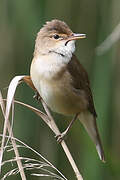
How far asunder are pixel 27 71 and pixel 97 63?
656 mm

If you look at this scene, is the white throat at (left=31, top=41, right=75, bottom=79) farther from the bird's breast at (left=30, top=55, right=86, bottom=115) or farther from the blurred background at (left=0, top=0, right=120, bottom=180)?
the blurred background at (left=0, top=0, right=120, bottom=180)

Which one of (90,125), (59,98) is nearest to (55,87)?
(59,98)

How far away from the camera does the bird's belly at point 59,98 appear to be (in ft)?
8.30

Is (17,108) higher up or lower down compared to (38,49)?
lower down

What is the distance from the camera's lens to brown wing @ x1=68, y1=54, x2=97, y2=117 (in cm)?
271

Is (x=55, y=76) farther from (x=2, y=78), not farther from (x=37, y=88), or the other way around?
(x=2, y=78)

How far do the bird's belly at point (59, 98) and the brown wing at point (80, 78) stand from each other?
0.11 metres

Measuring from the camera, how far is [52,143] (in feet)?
10.8

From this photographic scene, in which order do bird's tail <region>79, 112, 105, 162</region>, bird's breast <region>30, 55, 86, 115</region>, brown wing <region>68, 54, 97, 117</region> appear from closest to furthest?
1. bird's breast <region>30, 55, 86, 115</region>
2. brown wing <region>68, 54, 97, 117</region>
3. bird's tail <region>79, 112, 105, 162</region>

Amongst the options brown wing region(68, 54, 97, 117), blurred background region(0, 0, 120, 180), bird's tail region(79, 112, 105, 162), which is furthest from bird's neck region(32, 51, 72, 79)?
bird's tail region(79, 112, 105, 162)

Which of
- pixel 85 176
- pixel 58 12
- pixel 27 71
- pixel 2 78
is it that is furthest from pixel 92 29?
pixel 85 176

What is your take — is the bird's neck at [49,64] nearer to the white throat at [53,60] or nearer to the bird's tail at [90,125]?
the white throat at [53,60]

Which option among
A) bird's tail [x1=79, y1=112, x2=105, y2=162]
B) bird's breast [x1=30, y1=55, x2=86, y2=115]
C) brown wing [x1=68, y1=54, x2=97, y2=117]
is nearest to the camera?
bird's breast [x1=30, y1=55, x2=86, y2=115]

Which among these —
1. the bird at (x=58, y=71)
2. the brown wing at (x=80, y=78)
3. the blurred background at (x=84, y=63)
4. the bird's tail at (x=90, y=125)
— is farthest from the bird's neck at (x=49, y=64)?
the bird's tail at (x=90, y=125)
